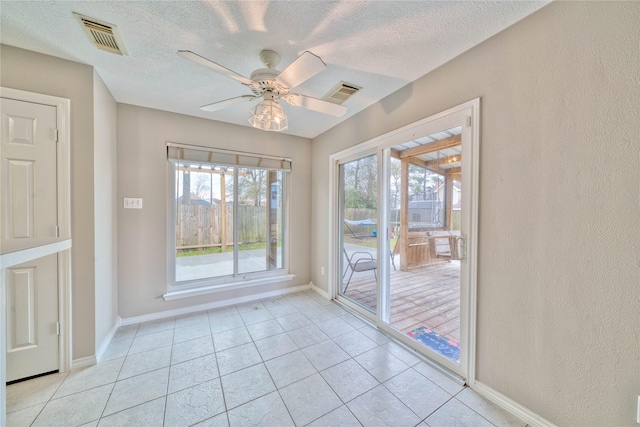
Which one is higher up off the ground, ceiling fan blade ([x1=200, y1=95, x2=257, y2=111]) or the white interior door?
ceiling fan blade ([x1=200, y1=95, x2=257, y2=111])

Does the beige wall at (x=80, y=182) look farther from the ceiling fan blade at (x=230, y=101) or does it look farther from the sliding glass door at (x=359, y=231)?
the sliding glass door at (x=359, y=231)

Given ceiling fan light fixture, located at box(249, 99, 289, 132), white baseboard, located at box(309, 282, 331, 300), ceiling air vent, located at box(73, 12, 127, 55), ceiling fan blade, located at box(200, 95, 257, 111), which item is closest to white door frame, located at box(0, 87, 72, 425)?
ceiling air vent, located at box(73, 12, 127, 55)

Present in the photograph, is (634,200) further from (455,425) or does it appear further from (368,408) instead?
(368,408)

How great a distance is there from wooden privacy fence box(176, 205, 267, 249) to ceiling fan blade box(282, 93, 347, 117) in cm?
196

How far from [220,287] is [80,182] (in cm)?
184

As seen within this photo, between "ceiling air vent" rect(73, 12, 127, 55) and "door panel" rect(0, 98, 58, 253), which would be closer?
"ceiling air vent" rect(73, 12, 127, 55)

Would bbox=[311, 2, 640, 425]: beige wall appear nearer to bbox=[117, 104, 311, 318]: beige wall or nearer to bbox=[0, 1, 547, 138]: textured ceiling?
bbox=[0, 1, 547, 138]: textured ceiling

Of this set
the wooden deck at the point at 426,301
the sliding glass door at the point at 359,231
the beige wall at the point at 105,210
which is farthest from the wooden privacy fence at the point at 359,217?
the beige wall at the point at 105,210

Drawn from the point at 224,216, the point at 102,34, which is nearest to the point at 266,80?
the point at 102,34

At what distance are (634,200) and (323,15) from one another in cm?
189

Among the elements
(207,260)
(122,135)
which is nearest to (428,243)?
(207,260)

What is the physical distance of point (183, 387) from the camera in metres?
1.70

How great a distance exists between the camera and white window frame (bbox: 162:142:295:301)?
285 centimetres

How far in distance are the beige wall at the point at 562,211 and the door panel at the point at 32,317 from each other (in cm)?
327
